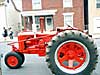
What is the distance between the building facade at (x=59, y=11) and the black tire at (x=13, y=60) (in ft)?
68.7

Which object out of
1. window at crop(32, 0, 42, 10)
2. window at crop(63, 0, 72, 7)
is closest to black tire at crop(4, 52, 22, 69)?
window at crop(63, 0, 72, 7)

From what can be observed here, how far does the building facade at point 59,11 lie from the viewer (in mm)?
30844

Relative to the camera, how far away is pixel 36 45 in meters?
9.41

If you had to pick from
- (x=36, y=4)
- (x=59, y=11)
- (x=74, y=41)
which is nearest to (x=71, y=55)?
(x=74, y=41)

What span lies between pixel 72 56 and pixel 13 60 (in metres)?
2.55

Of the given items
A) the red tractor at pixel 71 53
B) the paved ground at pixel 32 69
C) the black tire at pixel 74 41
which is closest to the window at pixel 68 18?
the paved ground at pixel 32 69

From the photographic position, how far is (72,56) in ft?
26.6

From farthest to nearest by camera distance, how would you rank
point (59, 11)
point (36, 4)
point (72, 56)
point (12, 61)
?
point (36, 4), point (59, 11), point (12, 61), point (72, 56)

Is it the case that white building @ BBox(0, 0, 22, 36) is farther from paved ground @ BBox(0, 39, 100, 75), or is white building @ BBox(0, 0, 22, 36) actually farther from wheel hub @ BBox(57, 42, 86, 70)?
wheel hub @ BBox(57, 42, 86, 70)

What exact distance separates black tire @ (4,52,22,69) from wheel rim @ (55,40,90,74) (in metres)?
2.10

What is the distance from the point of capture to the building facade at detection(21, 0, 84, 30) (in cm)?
3084

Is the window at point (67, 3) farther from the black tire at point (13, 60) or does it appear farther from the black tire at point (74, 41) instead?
the black tire at point (74, 41)

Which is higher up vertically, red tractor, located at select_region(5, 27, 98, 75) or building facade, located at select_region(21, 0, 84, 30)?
building facade, located at select_region(21, 0, 84, 30)

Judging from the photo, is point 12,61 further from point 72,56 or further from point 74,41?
point 74,41
